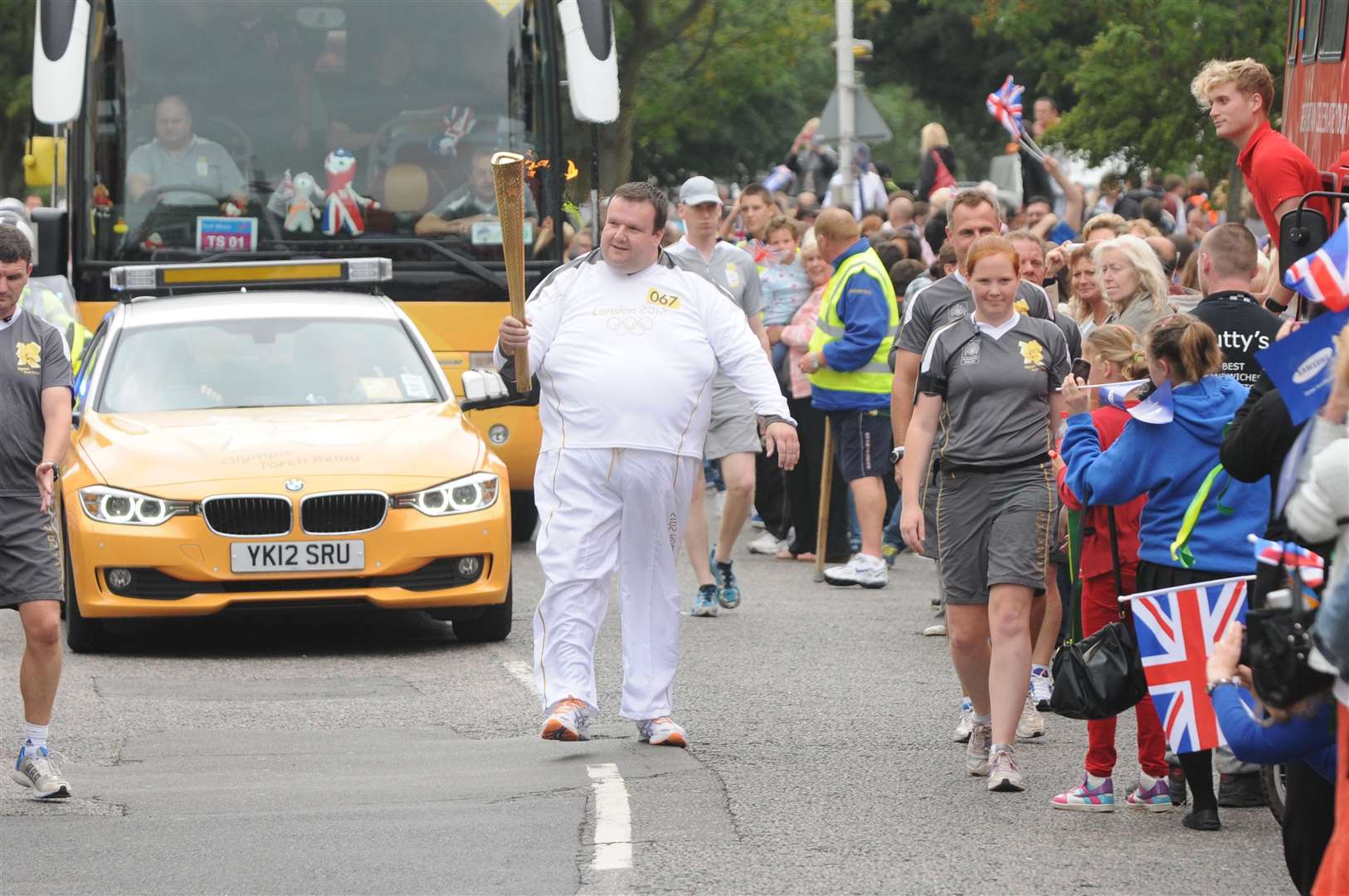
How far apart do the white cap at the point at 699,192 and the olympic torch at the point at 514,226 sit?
188 inches

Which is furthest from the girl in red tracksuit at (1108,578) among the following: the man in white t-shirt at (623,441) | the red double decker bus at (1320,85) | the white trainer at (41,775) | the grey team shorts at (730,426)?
the grey team shorts at (730,426)

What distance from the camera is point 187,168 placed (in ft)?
47.9

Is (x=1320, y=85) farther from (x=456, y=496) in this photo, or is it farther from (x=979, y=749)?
(x=456, y=496)

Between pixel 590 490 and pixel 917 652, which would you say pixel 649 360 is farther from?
pixel 917 652

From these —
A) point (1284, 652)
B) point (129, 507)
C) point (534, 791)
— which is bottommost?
point (534, 791)

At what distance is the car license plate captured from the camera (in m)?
10.6

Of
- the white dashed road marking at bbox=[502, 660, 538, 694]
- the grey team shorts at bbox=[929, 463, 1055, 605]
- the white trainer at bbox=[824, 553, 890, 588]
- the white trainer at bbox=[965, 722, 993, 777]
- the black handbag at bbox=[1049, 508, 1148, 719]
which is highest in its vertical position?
the grey team shorts at bbox=[929, 463, 1055, 605]

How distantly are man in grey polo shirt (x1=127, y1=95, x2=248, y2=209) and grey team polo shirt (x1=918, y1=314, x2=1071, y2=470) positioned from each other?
7625 millimetres

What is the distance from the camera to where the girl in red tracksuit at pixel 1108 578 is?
24.1 feet

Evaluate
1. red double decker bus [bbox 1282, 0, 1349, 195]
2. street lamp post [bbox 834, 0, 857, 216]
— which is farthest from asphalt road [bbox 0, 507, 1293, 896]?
street lamp post [bbox 834, 0, 857, 216]

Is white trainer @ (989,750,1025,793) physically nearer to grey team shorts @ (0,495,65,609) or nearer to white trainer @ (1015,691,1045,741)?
white trainer @ (1015,691,1045,741)

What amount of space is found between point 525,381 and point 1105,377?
200cm

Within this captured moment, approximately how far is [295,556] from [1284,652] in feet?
21.8

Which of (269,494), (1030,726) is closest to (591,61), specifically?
(269,494)
